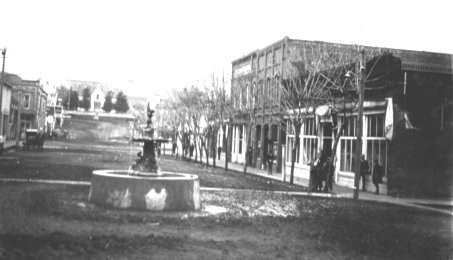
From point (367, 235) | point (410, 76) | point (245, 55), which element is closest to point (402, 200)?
point (410, 76)

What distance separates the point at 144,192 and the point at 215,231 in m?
3.00

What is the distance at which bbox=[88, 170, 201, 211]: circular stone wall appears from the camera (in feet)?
42.2

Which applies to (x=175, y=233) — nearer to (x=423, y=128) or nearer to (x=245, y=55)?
(x=423, y=128)

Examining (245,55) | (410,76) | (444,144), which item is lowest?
(444,144)

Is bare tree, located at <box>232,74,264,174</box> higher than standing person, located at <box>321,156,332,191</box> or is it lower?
higher

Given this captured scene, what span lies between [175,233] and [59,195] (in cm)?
649

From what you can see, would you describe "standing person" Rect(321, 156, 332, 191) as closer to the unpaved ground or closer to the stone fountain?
the unpaved ground

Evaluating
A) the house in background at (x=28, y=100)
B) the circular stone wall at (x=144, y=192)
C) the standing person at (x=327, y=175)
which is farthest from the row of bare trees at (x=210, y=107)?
the house in background at (x=28, y=100)

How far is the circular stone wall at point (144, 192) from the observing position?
12875mm

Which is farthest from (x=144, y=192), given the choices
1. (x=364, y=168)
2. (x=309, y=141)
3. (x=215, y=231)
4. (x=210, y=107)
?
(x=210, y=107)

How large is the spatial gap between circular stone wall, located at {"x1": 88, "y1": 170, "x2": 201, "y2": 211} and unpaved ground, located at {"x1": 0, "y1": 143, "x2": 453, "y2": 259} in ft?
1.39

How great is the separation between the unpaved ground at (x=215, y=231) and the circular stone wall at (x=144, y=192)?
1.39 feet

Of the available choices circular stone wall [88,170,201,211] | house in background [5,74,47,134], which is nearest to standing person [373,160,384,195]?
circular stone wall [88,170,201,211]

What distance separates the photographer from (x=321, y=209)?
15.5m
